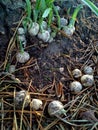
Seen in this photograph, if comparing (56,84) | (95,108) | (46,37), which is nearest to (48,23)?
(46,37)

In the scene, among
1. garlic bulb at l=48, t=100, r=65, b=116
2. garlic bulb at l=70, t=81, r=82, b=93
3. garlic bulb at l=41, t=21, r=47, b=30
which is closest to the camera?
garlic bulb at l=48, t=100, r=65, b=116

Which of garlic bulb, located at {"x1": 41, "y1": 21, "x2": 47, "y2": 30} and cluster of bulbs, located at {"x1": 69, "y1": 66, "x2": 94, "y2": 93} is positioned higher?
garlic bulb, located at {"x1": 41, "y1": 21, "x2": 47, "y2": 30}

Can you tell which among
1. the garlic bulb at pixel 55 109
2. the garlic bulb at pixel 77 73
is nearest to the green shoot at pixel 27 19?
the garlic bulb at pixel 77 73

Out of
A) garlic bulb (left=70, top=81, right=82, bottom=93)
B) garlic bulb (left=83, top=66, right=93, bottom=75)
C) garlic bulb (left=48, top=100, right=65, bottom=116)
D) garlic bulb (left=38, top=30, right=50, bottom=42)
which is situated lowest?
garlic bulb (left=48, top=100, right=65, bottom=116)

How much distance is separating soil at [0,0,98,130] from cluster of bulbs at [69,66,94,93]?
3cm

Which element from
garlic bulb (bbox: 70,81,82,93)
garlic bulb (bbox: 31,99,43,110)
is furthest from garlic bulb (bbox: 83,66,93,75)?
garlic bulb (bbox: 31,99,43,110)

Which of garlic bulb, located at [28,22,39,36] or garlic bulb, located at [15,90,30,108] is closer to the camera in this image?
garlic bulb, located at [15,90,30,108]

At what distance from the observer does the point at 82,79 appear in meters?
1.60

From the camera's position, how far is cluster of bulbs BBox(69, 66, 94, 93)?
157 cm

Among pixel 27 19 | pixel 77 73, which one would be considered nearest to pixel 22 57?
pixel 27 19

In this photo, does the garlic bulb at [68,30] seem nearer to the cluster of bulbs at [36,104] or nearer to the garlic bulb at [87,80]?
the garlic bulb at [87,80]

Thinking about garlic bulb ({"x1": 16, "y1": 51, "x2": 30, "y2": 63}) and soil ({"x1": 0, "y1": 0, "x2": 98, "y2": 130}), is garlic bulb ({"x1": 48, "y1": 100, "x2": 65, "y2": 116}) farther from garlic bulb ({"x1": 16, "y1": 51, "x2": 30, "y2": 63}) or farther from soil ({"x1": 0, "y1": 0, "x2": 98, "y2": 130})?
garlic bulb ({"x1": 16, "y1": 51, "x2": 30, "y2": 63})

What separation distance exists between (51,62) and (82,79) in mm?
223

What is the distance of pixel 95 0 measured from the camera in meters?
1.95
